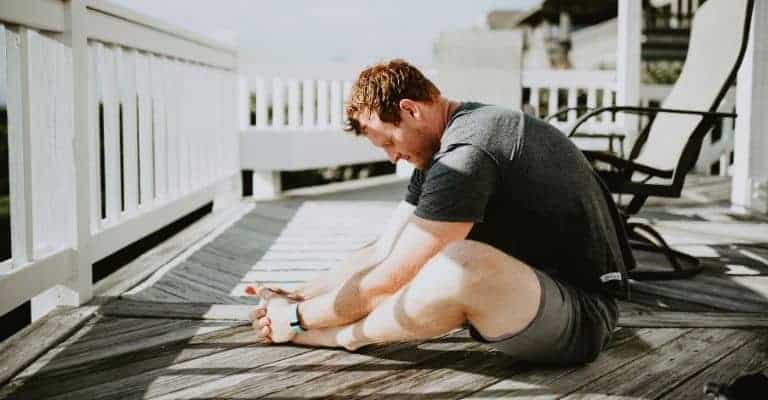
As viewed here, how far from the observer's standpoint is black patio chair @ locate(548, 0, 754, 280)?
2939 mm

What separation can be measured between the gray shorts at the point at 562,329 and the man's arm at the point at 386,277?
0.22 meters

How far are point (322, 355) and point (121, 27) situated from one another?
175 cm

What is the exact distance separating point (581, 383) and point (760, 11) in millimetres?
3441

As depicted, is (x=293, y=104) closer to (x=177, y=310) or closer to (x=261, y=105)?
(x=261, y=105)

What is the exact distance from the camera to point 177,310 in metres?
2.38

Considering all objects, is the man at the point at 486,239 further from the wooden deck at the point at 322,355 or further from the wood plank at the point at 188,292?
the wood plank at the point at 188,292

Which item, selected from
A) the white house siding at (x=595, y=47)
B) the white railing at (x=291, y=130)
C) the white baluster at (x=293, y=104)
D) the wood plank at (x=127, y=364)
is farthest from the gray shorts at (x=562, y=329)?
the white house siding at (x=595, y=47)

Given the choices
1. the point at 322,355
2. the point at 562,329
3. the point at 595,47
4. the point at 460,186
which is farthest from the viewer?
the point at 595,47

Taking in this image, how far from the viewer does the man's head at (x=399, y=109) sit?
1.77 m

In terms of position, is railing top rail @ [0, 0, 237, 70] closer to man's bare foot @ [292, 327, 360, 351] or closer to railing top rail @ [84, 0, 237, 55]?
railing top rail @ [84, 0, 237, 55]

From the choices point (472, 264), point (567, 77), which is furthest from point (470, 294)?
point (567, 77)

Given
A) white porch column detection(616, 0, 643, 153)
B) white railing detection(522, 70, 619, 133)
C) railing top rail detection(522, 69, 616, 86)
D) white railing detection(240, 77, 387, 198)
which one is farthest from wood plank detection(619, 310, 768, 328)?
railing top rail detection(522, 69, 616, 86)

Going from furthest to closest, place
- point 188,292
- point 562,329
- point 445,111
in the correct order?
point 188,292
point 445,111
point 562,329

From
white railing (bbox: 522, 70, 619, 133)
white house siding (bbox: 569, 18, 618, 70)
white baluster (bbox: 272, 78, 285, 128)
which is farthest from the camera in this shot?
white house siding (bbox: 569, 18, 618, 70)
